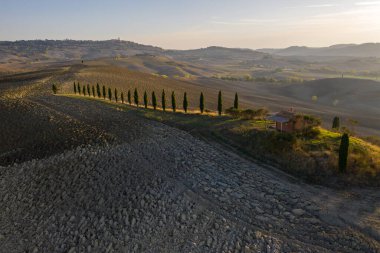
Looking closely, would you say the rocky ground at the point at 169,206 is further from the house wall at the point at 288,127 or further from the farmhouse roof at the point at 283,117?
the house wall at the point at 288,127

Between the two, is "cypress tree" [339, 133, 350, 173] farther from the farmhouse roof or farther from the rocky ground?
the farmhouse roof

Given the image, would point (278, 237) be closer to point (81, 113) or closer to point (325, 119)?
point (81, 113)

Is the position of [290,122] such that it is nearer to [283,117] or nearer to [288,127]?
[288,127]

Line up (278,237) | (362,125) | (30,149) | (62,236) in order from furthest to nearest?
(362,125) < (30,149) < (62,236) < (278,237)

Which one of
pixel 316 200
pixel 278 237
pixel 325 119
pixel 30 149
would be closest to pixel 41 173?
pixel 30 149

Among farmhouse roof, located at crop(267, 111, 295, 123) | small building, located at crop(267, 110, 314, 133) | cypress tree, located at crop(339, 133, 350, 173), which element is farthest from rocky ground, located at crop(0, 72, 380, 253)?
small building, located at crop(267, 110, 314, 133)

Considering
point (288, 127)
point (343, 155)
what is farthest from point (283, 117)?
point (343, 155)
